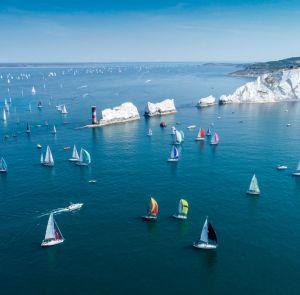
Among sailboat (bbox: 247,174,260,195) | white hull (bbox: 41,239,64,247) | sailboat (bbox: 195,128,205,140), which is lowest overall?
white hull (bbox: 41,239,64,247)

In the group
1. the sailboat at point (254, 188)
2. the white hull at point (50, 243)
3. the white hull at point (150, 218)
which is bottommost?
the white hull at point (50, 243)

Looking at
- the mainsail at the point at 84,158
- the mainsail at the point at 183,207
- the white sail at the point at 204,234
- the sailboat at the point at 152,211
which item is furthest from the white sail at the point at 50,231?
the mainsail at the point at 84,158

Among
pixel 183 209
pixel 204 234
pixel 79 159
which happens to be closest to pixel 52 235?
pixel 183 209

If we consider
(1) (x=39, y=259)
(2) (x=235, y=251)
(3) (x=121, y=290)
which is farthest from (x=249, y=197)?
(1) (x=39, y=259)

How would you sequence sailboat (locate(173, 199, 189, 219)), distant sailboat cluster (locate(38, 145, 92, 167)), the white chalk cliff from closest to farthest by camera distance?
sailboat (locate(173, 199, 189, 219))
distant sailboat cluster (locate(38, 145, 92, 167))
the white chalk cliff

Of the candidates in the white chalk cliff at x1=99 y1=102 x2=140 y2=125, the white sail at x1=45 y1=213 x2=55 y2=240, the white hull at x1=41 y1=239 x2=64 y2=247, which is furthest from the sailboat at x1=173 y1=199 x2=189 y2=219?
the white chalk cliff at x1=99 y1=102 x2=140 y2=125

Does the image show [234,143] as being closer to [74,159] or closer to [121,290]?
[74,159]

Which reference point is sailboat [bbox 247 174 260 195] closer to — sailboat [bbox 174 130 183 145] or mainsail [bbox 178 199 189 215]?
mainsail [bbox 178 199 189 215]

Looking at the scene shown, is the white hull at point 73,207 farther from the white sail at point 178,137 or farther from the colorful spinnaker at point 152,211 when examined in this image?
the white sail at point 178,137

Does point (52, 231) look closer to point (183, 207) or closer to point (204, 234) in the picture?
point (183, 207)
